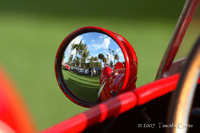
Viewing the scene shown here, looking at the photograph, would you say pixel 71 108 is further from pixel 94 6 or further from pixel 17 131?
pixel 17 131

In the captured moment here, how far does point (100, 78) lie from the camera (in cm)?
55

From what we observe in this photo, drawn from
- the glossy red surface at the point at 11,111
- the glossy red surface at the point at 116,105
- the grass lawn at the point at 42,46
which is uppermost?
the glossy red surface at the point at 11,111

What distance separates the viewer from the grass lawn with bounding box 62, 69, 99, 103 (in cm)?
56

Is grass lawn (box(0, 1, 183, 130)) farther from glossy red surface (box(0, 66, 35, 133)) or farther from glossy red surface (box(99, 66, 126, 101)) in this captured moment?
glossy red surface (box(0, 66, 35, 133))

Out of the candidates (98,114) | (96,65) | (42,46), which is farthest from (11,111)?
(42,46)

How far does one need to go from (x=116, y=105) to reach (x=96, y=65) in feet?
0.75

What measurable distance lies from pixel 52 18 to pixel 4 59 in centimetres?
33

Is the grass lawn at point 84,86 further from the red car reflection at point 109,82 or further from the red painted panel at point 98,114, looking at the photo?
the red painted panel at point 98,114

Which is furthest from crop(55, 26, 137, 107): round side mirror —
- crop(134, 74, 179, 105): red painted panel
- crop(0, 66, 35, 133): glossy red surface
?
crop(0, 66, 35, 133): glossy red surface

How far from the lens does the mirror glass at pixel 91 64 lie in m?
0.54

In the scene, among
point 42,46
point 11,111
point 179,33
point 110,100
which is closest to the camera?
point 11,111

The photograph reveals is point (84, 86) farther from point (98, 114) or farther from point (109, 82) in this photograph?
point (98, 114)

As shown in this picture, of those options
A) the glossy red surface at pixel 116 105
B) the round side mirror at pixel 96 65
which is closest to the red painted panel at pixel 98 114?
the glossy red surface at pixel 116 105

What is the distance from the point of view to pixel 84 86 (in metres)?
0.56
